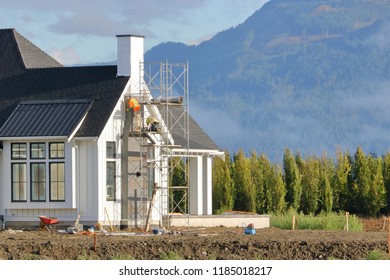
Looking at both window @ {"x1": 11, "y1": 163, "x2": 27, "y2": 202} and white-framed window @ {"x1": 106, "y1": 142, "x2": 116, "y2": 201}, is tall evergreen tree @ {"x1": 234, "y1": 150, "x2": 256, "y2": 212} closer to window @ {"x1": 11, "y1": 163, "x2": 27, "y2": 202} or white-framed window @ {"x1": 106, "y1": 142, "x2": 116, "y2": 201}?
white-framed window @ {"x1": 106, "y1": 142, "x2": 116, "y2": 201}

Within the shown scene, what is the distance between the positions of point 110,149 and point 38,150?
2215 mm

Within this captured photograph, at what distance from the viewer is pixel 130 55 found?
136 ft

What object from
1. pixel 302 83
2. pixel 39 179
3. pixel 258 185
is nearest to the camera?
pixel 39 179

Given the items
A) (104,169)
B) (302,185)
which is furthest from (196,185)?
(302,185)

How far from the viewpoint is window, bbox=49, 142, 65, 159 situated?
130ft

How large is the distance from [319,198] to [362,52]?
336 ft

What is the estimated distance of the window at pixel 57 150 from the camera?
39531 millimetres

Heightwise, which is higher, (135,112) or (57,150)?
(135,112)

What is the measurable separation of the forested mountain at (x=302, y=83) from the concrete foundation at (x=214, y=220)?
3851 inches

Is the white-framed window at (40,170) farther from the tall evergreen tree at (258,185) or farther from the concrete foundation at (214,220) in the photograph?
the tall evergreen tree at (258,185)

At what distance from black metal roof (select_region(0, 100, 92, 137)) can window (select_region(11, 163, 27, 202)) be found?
1.02 meters

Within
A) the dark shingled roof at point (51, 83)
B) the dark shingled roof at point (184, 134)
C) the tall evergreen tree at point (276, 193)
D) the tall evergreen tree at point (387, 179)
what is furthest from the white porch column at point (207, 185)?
the tall evergreen tree at point (387, 179)

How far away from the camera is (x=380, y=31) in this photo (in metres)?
153

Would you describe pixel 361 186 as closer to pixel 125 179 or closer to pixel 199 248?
pixel 125 179
